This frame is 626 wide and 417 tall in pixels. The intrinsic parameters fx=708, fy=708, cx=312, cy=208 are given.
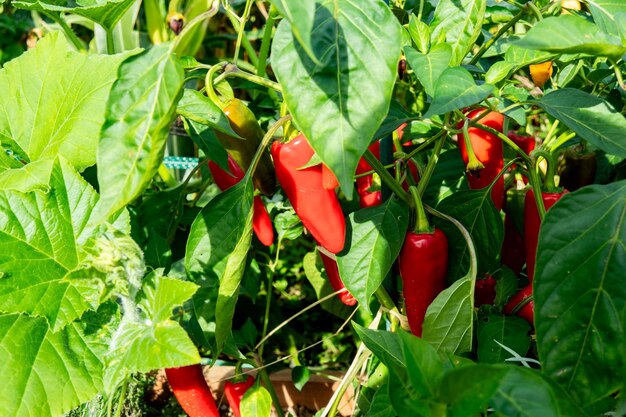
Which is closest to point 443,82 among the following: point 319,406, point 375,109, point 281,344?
point 375,109

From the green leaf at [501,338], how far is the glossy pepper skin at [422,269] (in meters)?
0.08

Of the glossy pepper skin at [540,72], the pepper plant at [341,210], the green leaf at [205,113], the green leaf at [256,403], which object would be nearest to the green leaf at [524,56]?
the pepper plant at [341,210]

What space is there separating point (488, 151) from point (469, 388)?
523 mm

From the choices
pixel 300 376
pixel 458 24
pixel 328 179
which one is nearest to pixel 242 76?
pixel 328 179

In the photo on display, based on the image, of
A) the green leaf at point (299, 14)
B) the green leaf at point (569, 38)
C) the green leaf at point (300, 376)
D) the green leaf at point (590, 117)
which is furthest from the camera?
the green leaf at point (300, 376)

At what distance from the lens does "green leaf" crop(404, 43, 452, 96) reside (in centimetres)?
73

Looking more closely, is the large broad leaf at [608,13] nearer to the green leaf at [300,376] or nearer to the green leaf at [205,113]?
the green leaf at [205,113]

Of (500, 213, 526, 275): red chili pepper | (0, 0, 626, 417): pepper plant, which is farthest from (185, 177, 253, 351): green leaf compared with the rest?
(500, 213, 526, 275): red chili pepper

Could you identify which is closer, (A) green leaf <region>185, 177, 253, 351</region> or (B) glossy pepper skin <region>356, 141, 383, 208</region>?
(A) green leaf <region>185, 177, 253, 351</region>

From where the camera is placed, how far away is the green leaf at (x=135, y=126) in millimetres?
571

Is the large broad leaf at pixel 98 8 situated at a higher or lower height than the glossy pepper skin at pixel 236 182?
higher

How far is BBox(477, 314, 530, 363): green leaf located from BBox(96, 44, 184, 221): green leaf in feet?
1.61

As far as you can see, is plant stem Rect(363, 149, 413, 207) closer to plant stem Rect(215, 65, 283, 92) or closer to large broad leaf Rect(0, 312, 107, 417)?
plant stem Rect(215, 65, 283, 92)

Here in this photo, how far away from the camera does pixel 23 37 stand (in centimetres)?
271
